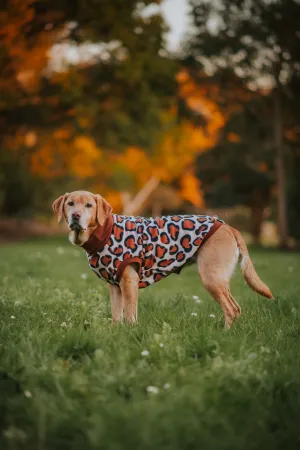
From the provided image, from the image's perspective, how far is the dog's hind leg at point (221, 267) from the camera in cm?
464

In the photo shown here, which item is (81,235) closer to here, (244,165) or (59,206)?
(59,206)

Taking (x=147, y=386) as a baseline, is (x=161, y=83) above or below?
above

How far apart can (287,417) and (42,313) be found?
262cm

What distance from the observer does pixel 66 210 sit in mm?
4793

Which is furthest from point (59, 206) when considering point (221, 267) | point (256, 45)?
point (256, 45)

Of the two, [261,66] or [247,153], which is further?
[247,153]

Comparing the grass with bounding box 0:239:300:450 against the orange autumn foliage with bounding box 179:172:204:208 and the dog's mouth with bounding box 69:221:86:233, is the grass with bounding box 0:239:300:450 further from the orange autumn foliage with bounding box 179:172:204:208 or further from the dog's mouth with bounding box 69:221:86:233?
the orange autumn foliage with bounding box 179:172:204:208

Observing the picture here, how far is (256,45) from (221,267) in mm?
16521

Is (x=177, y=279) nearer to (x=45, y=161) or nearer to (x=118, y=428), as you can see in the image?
(x=118, y=428)

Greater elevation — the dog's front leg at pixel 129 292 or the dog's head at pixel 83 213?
the dog's head at pixel 83 213

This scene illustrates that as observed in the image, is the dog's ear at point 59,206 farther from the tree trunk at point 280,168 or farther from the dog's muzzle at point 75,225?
the tree trunk at point 280,168

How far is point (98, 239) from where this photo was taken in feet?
15.1

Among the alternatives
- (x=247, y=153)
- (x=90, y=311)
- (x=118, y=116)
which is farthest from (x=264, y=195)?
(x=90, y=311)

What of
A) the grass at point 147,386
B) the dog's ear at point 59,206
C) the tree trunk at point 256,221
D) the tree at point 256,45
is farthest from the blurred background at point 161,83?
the grass at point 147,386
